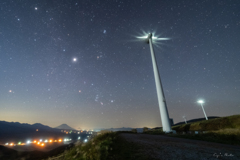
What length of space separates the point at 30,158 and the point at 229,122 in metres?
47.6

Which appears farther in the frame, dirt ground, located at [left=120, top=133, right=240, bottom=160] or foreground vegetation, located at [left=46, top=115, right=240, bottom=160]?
foreground vegetation, located at [left=46, top=115, right=240, bottom=160]

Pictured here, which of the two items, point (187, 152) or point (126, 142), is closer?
point (187, 152)

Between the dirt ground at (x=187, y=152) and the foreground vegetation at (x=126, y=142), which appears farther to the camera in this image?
the foreground vegetation at (x=126, y=142)

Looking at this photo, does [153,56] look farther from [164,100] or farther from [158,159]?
[158,159]

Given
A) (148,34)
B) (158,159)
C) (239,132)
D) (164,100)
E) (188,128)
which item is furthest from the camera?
(148,34)

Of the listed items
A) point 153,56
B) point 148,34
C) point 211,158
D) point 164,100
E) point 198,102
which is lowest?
point 211,158

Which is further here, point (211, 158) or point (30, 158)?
point (30, 158)

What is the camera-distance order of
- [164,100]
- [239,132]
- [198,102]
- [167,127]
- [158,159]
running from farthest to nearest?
[198,102] → [164,100] → [167,127] → [239,132] → [158,159]

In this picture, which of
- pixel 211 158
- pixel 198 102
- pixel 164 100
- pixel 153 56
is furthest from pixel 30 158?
pixel 198 102

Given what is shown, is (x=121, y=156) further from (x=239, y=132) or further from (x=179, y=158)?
(x=239, y=132)

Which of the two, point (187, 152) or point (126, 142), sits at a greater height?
point (126, 142)

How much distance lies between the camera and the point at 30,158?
89.1 ft

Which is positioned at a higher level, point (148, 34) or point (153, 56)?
point (148, 34)

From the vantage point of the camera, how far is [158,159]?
5.37 meters
